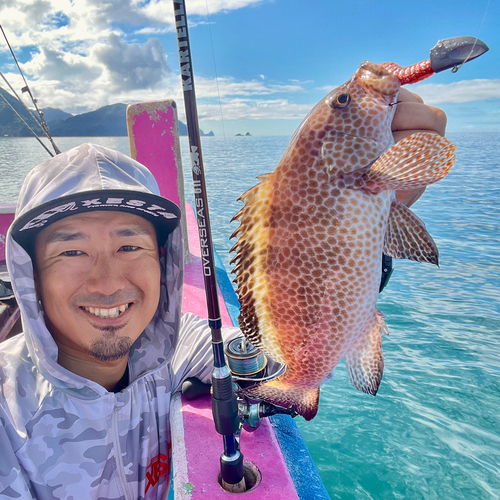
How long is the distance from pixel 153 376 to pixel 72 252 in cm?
99

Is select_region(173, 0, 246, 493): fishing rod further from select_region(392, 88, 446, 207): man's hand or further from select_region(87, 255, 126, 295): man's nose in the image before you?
select_region(392, 88, 446, 207): man's hand

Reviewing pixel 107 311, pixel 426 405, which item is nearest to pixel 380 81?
pixel 107 311

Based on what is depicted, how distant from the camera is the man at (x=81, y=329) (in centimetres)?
174

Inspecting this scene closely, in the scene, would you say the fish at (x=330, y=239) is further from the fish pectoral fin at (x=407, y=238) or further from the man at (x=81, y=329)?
the man at (x=81, y=329)

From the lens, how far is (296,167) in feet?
4.27

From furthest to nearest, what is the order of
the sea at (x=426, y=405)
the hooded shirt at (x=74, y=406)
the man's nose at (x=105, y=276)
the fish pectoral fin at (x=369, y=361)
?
the sea at (x=426, y=405) < the man's nose at (x=105, y=276) < the hooded shirt at (x=74, y=406) < the fish pectoral fin at (x=369, y=361)

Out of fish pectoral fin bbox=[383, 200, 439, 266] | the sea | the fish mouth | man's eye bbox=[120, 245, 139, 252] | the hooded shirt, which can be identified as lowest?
the sea

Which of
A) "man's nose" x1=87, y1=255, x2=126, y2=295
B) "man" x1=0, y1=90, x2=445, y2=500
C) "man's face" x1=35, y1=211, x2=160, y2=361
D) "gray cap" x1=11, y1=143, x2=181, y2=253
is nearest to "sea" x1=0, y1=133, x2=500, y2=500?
"man" x1=0, y1=90, x2=445, y2=500

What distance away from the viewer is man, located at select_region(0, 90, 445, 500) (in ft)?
5.70

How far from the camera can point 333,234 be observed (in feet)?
4.11

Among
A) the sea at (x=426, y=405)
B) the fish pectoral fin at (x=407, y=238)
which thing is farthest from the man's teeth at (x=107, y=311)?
the sea at (x=426, y=405)

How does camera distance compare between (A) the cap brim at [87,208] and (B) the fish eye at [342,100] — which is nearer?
(B) the fish eye at [342,100]

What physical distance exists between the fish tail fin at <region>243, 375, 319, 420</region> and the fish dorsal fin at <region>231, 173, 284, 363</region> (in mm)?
198

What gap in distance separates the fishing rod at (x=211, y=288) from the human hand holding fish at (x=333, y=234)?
341 mm
